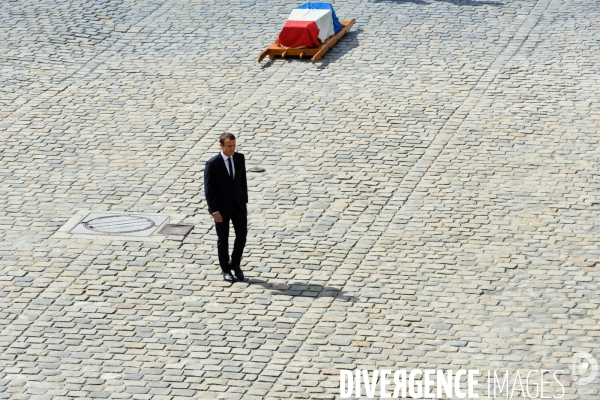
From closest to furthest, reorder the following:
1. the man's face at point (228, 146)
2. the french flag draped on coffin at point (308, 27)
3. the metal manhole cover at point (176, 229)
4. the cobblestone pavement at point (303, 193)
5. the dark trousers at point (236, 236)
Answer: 1. the cobblestone pavement at point (303, 193)
2. the man's face at point (228, 146)
3. the dark trousers at point (236, 236)
4. the metal manhole cover at point (176, 229)
5. the french flag draped on coffin at point (308, 27)

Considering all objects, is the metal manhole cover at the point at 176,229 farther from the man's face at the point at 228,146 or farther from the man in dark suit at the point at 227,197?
the man's face at the point at 228,146

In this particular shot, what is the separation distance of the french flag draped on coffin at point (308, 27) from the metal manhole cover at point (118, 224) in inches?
283

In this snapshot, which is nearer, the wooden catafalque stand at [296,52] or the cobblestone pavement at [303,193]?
the cobblestone pavement at [303,193]

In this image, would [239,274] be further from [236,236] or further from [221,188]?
[221,188]

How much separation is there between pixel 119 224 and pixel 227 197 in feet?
7.56

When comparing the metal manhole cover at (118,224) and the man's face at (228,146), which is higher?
the man's face at (228,146)

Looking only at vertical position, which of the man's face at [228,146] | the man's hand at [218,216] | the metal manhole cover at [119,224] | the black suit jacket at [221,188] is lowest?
the metal manhole cover at [119,224]

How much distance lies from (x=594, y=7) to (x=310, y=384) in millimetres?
15287

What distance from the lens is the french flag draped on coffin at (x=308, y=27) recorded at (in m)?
21.3

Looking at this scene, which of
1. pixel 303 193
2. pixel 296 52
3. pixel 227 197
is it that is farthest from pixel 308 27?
pixel 227 197

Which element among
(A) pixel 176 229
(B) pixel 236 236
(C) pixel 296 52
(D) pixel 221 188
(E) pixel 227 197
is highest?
(D) pixel 221 188

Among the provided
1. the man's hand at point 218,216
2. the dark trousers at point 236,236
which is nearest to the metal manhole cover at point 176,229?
the dark trousers at point 236,236

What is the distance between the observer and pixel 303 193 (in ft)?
51.7

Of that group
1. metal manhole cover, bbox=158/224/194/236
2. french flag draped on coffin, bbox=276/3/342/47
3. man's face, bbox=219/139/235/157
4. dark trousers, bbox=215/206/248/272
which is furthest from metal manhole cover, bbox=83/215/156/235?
french flag draped on coffin, bbox=276/3/342/47
